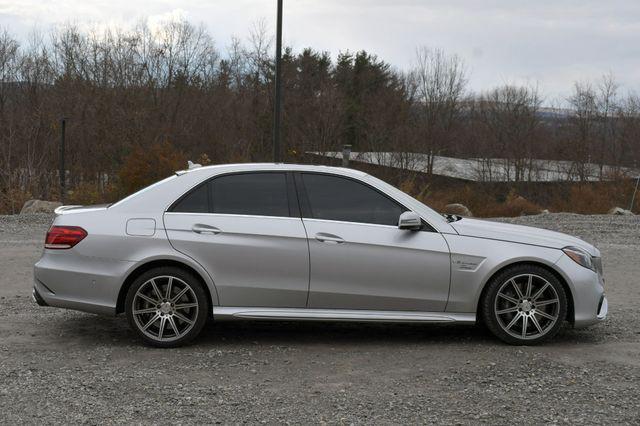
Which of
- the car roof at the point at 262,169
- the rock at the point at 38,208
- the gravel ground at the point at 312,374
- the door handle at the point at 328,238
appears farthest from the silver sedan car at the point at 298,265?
the rock at the point at 38,208

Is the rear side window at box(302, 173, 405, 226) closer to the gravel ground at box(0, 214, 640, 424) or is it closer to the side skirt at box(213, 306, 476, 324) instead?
the side skirt at box(213, 306, 476, 324)

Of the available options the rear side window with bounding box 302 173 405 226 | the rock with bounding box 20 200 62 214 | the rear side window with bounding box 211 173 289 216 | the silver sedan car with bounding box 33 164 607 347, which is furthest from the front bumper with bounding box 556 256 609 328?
the rock with bounding box 20 200 62 214

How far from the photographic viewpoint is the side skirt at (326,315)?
611 centimetres

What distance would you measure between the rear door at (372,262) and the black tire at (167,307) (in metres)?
0.92

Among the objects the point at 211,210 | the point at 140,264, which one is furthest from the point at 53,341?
the point at 211,210

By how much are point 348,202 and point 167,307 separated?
1695 millimetres

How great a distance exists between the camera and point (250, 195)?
634cm

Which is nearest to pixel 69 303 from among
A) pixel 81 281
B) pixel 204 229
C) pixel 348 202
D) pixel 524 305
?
pixel 81 281

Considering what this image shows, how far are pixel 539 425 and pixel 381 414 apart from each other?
3.02ft

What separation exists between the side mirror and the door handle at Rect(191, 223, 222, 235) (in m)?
1.47

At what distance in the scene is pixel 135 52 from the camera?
134 ft

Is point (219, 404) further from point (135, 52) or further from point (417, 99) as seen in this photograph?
point (417, 99)

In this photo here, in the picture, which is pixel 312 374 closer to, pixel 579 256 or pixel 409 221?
pixel 409 221

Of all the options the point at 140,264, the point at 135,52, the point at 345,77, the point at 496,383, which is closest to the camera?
the point at 496,383
